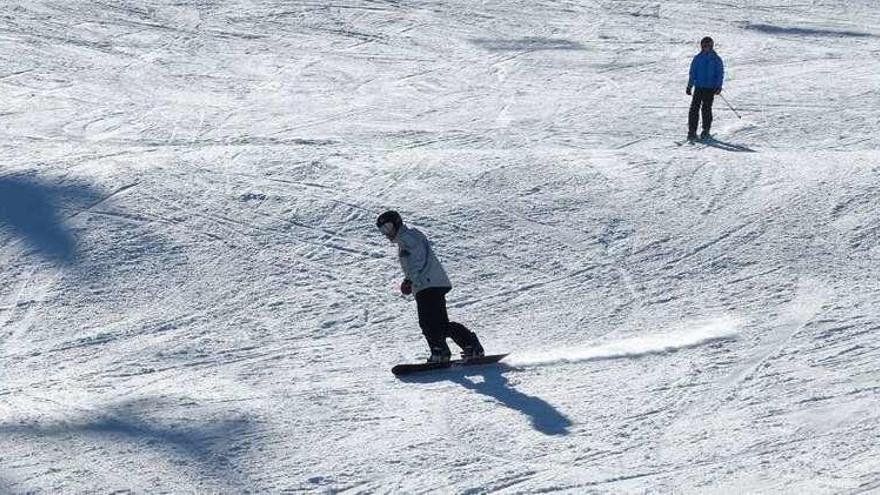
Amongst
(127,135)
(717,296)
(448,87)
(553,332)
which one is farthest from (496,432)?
(448,87)

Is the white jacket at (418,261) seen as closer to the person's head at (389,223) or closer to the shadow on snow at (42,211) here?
the person's head at (389,223)

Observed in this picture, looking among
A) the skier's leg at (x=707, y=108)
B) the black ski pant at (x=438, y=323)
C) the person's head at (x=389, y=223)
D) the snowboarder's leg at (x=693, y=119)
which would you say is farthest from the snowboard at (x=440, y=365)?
the skier's leg at (x=707, y=108)

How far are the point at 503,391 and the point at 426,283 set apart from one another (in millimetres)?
1028

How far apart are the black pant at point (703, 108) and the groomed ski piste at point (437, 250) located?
299 mm

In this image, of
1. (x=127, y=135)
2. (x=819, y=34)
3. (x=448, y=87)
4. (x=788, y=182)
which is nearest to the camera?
(x=788, y=182)

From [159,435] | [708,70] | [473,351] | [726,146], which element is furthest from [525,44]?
[159,435]

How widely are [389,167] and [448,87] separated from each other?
4.03 meters

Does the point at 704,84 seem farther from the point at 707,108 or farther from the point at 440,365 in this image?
the point at 440,365

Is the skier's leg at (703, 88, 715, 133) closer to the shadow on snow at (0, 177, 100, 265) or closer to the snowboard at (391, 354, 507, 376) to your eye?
the snowboard at (391, 354, 507, 376)

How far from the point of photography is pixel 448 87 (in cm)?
2056

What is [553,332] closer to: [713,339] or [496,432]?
[713,339]

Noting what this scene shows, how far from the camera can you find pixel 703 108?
17781 millimetres

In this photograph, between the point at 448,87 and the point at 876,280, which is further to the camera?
the point at 448,87

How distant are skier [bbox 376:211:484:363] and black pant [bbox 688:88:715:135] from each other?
7.07 m
